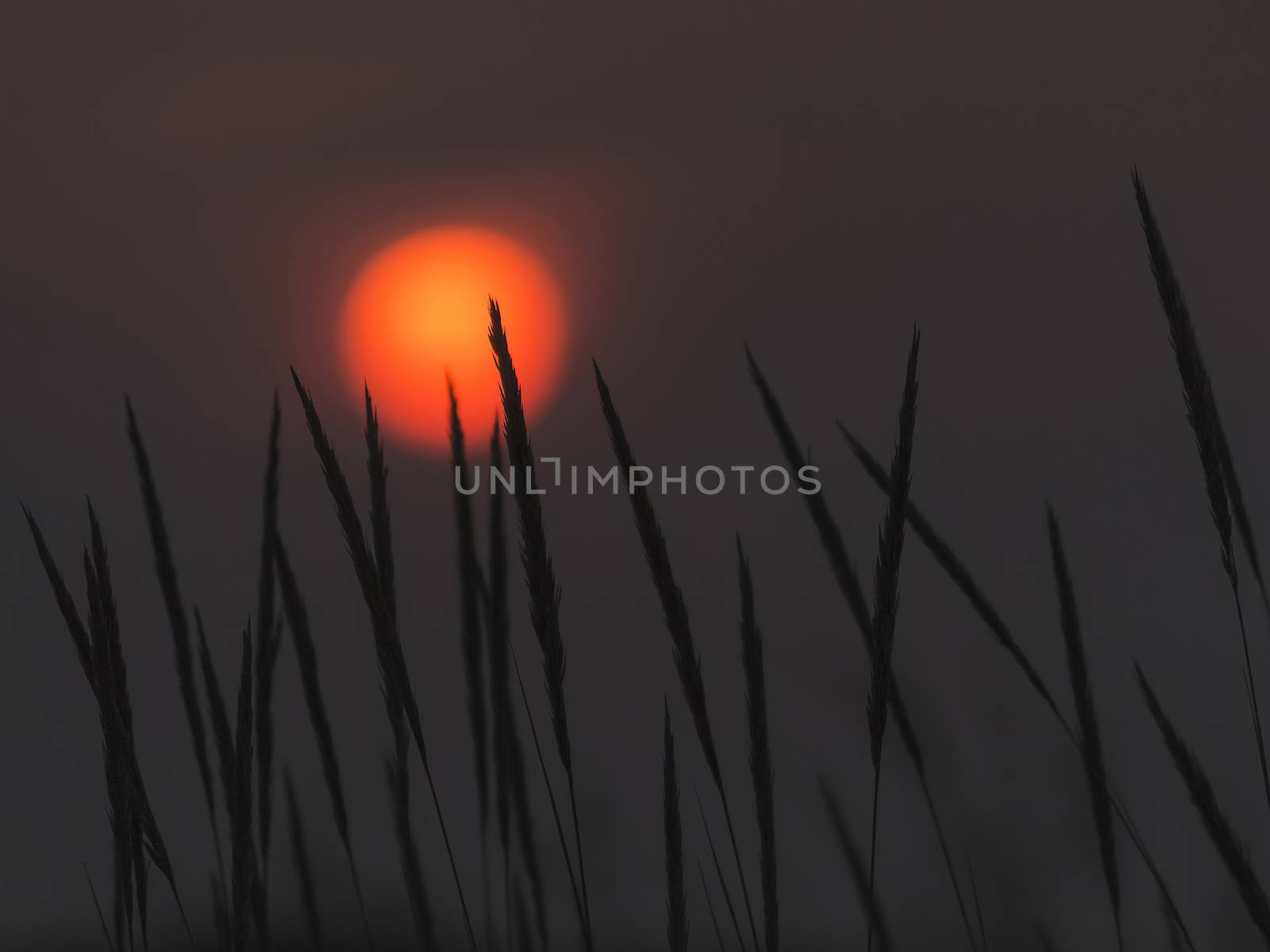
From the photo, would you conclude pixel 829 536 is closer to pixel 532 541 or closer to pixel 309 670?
pixel 532 541

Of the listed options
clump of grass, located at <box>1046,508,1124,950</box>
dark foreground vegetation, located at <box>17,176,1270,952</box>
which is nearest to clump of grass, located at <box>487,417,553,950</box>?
dark foreground vegetation, located at <box>17,176,1270,952</box>

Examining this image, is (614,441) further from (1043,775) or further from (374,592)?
(1043,775)

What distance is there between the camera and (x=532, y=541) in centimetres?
43

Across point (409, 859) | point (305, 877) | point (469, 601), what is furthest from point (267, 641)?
point (305, 877)

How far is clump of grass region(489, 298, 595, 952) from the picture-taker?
1.38 feet

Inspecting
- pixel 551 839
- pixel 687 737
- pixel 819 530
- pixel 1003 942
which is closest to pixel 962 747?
pixel 1003 942

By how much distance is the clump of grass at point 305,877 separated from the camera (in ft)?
3.04

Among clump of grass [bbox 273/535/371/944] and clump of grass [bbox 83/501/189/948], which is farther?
clump of grass [bbox 273/535/371/944]

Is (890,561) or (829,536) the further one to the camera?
(829,536)

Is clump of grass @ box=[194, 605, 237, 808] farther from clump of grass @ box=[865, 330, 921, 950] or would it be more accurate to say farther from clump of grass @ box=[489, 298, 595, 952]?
clump of grass @ box=[865, 330, 921, 950]

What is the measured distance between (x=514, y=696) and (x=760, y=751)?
1.14 ft

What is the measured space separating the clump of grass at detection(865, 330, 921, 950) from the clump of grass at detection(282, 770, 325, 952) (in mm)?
738

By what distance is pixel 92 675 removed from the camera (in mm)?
497

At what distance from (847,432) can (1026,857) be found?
3.65ft
